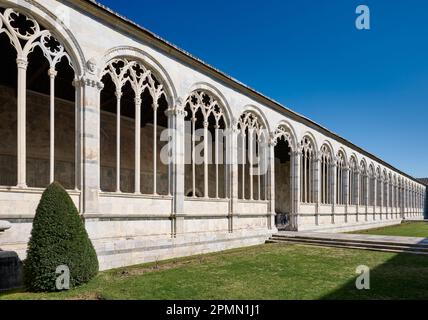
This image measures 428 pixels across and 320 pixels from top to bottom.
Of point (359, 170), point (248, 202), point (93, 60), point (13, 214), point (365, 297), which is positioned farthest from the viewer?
point (359, 170)

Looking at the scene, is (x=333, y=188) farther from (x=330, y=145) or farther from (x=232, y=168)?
(x=232, y=168)

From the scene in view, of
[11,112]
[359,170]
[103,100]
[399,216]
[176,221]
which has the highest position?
[103,100]

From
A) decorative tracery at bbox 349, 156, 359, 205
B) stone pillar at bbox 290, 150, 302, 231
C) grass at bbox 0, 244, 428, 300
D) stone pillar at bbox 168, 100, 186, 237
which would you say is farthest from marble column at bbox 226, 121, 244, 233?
decorative tracery at bbox 349, 156, 359, 205

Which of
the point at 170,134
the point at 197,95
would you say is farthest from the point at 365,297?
the point at 197,95

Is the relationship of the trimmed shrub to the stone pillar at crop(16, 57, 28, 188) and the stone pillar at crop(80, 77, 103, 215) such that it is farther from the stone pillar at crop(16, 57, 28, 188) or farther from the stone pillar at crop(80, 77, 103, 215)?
the stone pillar at crop(80, 77, 103, 215)

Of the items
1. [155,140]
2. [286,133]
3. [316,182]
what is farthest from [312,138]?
[155,140]

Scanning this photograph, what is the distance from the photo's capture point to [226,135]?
53.5 ft

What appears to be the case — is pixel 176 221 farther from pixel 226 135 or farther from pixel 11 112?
pixel 11 112

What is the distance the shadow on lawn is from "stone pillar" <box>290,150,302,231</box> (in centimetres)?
934

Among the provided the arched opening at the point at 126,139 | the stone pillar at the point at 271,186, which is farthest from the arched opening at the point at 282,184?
the arched opening at the point at 126,139

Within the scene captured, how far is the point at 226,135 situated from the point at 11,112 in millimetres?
8902

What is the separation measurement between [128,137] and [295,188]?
990 cm

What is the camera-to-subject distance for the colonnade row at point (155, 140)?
399 inches

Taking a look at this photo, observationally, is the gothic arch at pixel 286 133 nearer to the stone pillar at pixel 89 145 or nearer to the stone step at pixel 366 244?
the stone step at pixel 366 244
